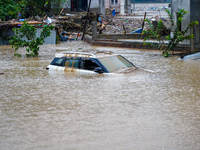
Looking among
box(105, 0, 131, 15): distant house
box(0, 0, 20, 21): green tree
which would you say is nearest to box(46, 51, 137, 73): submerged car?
box(0, 0, 20, 21): green tree

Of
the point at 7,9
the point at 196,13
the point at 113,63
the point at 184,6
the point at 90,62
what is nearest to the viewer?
the point at 90,62

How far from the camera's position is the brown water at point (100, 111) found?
6.79 m

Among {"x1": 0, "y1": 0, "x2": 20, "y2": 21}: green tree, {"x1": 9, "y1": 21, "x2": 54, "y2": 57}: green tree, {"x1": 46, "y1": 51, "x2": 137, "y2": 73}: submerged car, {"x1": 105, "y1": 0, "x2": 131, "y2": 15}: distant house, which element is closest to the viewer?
{"x1": 46, "y1": 51, "x2": 137, "y2": 73}: submerged car

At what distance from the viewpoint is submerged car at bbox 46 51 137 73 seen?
44.5 feet

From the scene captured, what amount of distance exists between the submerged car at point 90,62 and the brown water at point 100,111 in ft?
0.95

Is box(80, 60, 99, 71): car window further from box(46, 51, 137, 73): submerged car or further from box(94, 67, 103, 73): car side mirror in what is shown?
box(94, 67, 103, 73): car side mirror

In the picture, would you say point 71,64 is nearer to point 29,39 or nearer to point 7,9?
point 29,39

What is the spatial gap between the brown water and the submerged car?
0.95ft

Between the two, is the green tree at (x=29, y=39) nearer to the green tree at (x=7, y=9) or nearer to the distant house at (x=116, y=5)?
the green tree at (x=7, y=9)

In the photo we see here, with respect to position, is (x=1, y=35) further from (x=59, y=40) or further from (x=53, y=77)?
(x=53, y=77)

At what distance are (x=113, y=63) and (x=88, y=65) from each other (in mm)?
896

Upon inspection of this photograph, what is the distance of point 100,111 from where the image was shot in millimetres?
9211

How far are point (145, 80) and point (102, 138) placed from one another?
6940mm

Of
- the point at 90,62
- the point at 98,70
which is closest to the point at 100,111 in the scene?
the point at 98,70
